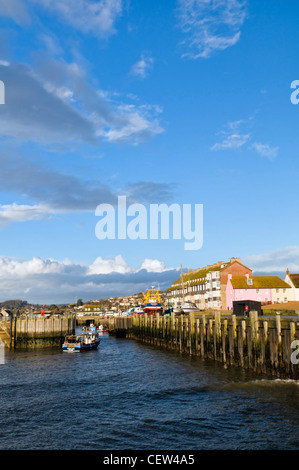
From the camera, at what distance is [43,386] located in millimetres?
32188

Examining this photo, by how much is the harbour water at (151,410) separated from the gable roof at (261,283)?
66052 millimetres

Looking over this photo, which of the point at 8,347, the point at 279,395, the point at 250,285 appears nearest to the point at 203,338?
the point at 279,395

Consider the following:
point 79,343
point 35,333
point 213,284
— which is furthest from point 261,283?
point 35,333

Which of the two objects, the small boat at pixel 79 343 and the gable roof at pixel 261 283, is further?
the gable roof at pixel 261 283

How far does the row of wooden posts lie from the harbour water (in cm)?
98

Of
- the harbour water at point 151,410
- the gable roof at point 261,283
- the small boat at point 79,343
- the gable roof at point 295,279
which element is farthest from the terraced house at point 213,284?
the harbour water at point 151,410

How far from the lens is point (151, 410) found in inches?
912

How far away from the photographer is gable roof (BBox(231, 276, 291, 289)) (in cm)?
10138

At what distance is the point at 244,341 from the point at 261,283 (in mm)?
75354

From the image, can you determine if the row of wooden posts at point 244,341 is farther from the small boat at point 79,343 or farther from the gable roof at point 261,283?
the gable roof at point 261,283

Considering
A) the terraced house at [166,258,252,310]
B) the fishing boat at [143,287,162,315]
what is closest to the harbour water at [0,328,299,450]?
the fishing boat at [143,287,162,315]

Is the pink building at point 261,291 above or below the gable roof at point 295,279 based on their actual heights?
below

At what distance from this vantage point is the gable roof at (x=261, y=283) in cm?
10138

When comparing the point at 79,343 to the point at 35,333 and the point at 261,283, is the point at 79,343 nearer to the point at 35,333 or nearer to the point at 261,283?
the point at 35,333
